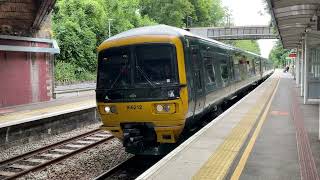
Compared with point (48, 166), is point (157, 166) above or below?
above

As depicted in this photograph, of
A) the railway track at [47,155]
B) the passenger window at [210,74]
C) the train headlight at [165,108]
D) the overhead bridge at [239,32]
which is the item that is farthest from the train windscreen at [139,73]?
the overhead bridge at [239,32]

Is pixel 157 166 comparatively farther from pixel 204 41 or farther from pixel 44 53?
pixel 44 53

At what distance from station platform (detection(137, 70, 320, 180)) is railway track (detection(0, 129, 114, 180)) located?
11.8 ft

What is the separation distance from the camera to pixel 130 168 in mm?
9945

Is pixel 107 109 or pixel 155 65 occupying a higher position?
pixel 155 65

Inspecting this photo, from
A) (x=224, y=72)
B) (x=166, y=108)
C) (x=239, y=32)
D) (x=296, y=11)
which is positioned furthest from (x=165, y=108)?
(x=239, y=32)

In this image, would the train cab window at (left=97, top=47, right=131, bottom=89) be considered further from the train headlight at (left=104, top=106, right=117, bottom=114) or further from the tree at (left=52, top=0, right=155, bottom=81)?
the tree at (left=52, top=0, right=155, bottom=81)

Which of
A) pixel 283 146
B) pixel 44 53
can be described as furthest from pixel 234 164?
pixel 44 53

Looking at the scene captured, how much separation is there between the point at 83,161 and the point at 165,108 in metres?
3.19

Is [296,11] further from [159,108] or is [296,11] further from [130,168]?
[130,168]

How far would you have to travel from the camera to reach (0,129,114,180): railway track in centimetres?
1027

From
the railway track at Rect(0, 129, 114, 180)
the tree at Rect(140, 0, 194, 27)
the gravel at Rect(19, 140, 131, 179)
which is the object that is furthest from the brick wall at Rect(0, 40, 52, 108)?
the tree at Rect(140, 0, 194, 27)

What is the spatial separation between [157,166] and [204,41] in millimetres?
5160

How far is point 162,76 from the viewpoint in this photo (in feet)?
29.9
